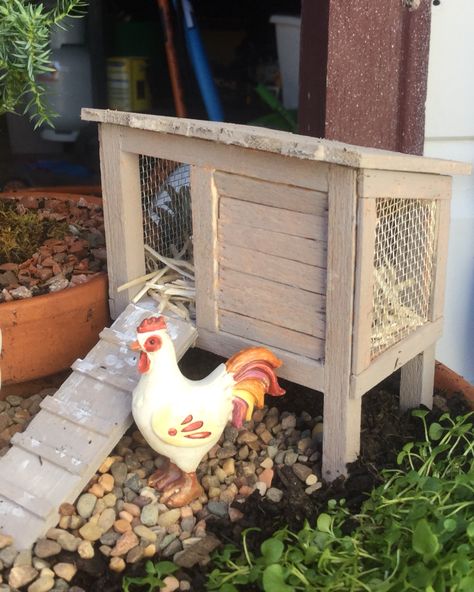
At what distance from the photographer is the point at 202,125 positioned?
174cm

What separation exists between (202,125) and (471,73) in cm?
122

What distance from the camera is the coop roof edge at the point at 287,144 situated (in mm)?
1536

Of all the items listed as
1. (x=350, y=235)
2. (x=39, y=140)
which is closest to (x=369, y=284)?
(x=350, y=235)

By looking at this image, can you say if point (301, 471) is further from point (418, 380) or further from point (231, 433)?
point (418, 380)

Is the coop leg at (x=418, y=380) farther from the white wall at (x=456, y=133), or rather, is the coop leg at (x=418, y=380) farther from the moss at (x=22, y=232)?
the moss at (x=22, y=232)

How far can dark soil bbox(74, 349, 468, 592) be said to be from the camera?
160 centimetres

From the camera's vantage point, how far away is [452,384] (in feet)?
7.24

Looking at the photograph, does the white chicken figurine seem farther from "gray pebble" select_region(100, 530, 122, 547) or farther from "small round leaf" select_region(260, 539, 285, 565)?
"small round leaf" select_region(260, 539, 285, 565)

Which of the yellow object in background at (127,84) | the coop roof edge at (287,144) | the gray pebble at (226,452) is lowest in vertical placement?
the gray pebble at (226,452)

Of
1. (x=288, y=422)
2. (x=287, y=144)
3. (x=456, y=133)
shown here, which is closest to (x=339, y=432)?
(x=288, y=422)

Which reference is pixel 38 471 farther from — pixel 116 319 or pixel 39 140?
pixel 39 140

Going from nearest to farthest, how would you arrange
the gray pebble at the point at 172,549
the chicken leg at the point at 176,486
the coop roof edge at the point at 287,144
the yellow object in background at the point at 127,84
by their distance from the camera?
the coop roof edge at the point at 287,144 < the gray pebble at the point at 172,549 < the chicken leg at the point at 176,486 < the yellow object in background at the point at 127,84

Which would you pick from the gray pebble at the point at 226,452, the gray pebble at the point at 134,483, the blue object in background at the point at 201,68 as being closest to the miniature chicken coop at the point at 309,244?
the gray pebble at the point at 226,452

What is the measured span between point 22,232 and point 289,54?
68.2 inches
